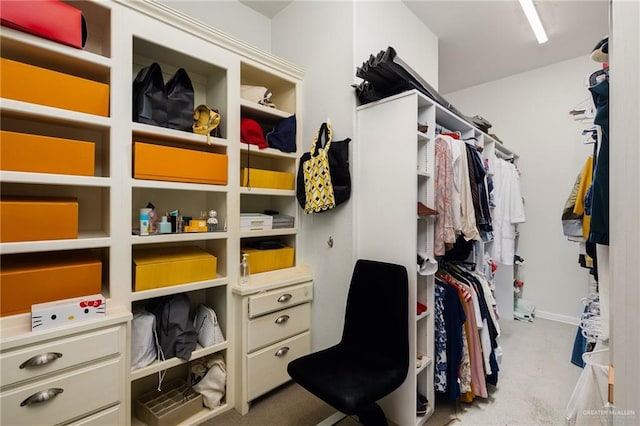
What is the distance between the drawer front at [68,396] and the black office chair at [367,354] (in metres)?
0.86

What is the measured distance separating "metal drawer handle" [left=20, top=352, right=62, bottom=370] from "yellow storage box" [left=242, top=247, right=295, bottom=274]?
1100 millimetres

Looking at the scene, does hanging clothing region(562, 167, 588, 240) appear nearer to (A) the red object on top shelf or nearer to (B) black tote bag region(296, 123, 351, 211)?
(B) black tote bag region(296, 123, 351, 211)

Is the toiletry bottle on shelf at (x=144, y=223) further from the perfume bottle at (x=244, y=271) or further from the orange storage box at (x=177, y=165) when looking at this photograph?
the perfume bottle at (x=244, y=271)

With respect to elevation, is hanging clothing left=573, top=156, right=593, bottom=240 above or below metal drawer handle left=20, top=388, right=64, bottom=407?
above

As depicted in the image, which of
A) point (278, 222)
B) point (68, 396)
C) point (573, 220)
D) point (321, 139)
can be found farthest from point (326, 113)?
point (68, 396)

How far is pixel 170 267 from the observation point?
5.71 ft

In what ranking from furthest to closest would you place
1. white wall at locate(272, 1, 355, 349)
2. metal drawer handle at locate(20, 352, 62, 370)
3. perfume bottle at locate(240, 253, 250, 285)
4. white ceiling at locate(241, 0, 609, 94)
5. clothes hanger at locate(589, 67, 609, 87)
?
1. white ceiling at locate(241, 0, 609, 94)
2. white wall at locate(272, 1, 355, 349)
3. perfume bottle at locate(240, 253, 250, 285)
4. clothes hanger at locate(589, 67, 609, 87)
5. metal drawer handle at locate(20, 352, 62, 370)

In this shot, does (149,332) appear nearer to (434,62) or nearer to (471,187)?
(471,187)

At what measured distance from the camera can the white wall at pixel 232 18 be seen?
221 centimetres

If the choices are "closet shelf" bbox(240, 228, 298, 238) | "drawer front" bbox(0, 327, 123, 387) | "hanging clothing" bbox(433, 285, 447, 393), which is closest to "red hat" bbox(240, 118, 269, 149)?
"closet shelf" bbox(240, 228, 298, 238)

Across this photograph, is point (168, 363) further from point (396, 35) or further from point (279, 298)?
point (396, 35)

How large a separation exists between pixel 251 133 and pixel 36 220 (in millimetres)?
1266

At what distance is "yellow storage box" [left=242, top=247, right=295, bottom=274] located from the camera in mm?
2158

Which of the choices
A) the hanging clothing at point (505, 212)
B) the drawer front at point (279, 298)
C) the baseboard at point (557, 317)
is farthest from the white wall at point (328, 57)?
the baseboard at point (557, 317)
